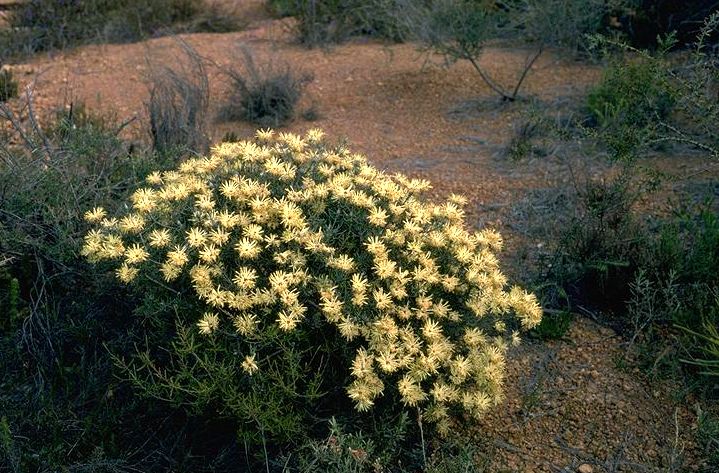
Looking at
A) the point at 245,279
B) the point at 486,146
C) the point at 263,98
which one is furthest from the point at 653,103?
the point at 245,279

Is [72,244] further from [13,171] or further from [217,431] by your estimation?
[217,431]

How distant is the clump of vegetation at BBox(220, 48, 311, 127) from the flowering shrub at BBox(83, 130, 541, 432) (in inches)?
166

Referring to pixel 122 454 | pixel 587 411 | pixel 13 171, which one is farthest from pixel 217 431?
pixel 13 171

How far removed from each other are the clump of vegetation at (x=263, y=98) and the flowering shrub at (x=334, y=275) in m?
4.21

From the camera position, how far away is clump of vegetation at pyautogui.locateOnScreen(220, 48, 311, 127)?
7820 millimetres

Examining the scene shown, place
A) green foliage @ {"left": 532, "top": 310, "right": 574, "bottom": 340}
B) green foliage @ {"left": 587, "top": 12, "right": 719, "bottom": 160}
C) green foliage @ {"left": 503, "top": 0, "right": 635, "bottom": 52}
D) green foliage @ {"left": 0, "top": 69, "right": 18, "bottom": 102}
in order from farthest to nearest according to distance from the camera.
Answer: green foliage @ {"left": 503, "top": 0, "right": 635, "bottom": 52}
green foliage @ {"left": 0, "top": 69, "right": 18, "bottom": 102}
green foliage @ {"left": 587, "top": 12, "right": 719, "bottom": 160}
green foliage @ {"left": 532, "top": 310, "right": 574, "bottom": 340}

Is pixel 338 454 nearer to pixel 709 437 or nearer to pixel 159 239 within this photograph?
pixel 159 239

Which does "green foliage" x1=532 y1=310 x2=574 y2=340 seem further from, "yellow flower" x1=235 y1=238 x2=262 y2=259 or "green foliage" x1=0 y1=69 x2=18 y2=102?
"green foliage" x1=0 y1=69 x2=18 y2=102

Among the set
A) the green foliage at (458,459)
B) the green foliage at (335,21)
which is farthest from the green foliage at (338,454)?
the green foliage at (335,21)

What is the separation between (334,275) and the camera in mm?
3164

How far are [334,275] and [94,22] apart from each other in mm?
8631

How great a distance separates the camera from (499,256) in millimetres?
4961

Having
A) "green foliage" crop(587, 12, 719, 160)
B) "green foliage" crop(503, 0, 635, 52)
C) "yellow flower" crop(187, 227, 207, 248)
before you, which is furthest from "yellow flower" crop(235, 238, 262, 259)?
"green foliage" crop(503, 0, 635, 52)

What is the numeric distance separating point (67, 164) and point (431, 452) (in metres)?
2.59
